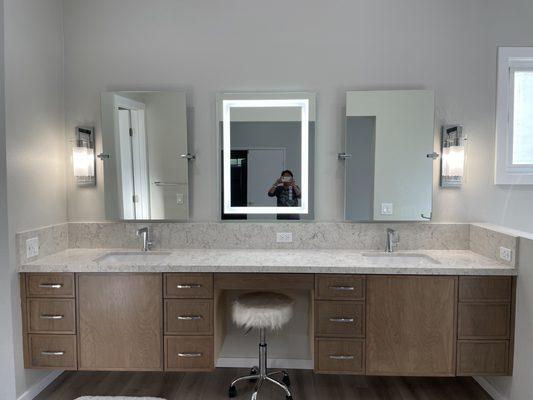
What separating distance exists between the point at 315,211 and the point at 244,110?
90 centimetres

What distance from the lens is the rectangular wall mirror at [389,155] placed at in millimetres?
2471

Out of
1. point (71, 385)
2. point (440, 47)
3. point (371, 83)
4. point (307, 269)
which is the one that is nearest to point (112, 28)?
point (371, 83)

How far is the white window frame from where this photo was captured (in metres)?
2.48

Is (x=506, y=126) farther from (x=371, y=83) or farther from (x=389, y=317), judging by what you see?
(x=389, y=317)

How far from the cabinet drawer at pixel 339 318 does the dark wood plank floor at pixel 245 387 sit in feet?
1.60

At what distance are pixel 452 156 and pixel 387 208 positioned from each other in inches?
22.8

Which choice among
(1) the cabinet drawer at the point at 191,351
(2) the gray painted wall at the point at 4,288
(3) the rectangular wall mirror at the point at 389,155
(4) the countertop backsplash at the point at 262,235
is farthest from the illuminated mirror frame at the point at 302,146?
(2) the gray painted wall at the point at 4,288

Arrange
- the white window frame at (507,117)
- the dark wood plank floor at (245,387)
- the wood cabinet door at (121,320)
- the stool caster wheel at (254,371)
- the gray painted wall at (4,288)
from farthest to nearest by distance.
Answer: the white window frame at (507,117) → the stool caster wheel at (254,371) → the dark wood plank floor at (245,387) → the wood cabinet door at (121,320) → the gray painted wall at (4,288)

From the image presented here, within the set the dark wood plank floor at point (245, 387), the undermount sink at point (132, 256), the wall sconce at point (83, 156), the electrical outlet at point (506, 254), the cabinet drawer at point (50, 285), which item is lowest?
the dark wood plank floor at point (245, 387)

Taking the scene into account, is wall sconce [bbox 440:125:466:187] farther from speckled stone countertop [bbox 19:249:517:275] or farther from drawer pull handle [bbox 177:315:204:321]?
drawer pull handle [bbox 177:315:204:321]

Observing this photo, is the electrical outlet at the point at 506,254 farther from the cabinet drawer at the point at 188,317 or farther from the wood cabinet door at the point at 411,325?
the cabinet drawer at the point at 188,317

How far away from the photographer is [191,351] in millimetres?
2139

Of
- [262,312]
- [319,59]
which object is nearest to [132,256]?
[262,312]

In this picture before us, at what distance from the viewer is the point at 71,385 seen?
2.38 m
